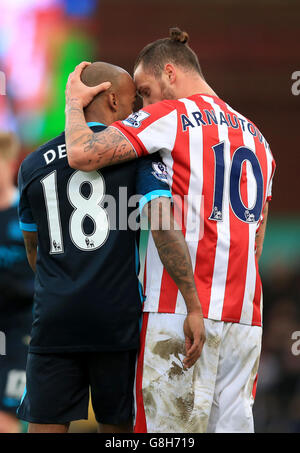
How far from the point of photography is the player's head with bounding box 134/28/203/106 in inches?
105

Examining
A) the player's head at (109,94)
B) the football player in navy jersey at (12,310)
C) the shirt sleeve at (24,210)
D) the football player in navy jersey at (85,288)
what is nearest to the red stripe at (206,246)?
the football player in navy jersey at (85,288)

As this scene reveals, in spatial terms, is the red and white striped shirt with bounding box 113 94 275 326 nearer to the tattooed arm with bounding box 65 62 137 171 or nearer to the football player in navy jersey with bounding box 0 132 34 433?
the tattooed arm with bounding box 65 62 137 171

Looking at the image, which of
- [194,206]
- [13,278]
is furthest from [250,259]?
[13,278]

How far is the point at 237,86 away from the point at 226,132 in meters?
4.38

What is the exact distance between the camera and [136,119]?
7.76ft

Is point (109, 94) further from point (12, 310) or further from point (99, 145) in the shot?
point (12, 310)

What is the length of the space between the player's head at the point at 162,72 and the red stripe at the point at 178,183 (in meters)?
0.32

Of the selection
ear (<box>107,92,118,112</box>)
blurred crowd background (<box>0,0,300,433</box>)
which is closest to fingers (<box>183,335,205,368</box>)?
ear (<box>107,92,118,112</box>)

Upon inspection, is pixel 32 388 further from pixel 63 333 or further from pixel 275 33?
pixel 275 33

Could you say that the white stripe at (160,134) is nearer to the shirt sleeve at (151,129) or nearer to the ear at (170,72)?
the shirt sleeve at (151,129)

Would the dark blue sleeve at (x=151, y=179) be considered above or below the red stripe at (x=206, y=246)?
above

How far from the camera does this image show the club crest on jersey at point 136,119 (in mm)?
2344

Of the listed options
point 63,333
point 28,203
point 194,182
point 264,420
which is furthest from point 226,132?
point 264,420

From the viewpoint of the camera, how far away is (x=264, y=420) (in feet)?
18.7
